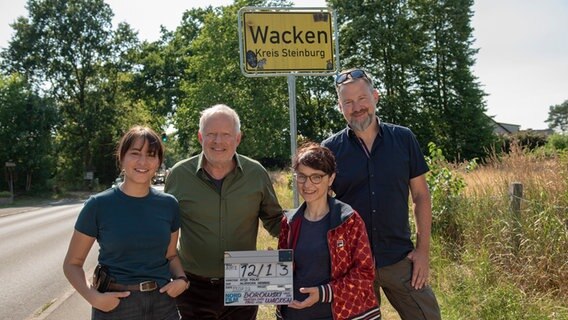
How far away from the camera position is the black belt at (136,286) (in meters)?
2.49

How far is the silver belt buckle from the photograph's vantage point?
252cm

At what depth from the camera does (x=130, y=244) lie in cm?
249

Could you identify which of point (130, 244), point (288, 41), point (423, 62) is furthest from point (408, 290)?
point (423, 62)

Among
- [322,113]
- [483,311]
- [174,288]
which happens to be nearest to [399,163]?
[174,288]

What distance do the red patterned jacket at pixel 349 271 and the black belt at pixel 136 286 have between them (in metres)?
0.91

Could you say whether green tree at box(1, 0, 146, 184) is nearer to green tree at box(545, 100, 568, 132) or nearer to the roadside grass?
the roadside grass

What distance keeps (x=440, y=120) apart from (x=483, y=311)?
1248 inches

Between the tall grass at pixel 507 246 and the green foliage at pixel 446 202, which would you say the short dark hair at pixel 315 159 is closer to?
the tall grass at pixel 507 246

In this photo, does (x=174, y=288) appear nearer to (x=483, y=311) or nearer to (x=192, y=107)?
Answer: (x=483, y=311)

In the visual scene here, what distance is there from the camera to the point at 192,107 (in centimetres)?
3450

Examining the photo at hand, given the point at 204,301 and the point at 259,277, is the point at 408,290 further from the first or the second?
the point at 204,301

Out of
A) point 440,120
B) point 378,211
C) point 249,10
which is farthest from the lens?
point 440,120

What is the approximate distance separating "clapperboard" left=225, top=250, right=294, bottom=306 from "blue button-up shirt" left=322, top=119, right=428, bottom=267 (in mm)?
743

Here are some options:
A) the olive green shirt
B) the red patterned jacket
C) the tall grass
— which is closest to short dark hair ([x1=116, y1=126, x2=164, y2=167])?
the olive green shirt
